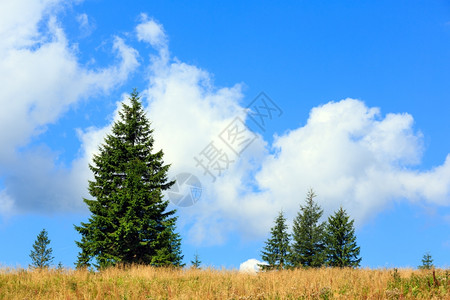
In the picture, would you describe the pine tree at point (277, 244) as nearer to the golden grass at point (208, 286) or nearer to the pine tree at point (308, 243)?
the pine tree at point (308, 243)

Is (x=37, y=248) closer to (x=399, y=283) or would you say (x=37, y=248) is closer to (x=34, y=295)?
(x=34, y=295)

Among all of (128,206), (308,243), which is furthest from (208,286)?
(308,243)

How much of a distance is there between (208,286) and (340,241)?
107 ft

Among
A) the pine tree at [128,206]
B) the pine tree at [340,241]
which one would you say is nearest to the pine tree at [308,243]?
the pine tree at [340,241]

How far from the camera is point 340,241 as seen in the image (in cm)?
4153

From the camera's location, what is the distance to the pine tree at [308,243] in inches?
1583

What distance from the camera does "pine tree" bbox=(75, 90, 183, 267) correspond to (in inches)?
1081

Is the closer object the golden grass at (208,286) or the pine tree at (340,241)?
the golden grass at (208,286)

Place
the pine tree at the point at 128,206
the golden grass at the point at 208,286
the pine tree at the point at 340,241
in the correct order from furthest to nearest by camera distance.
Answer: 1. the pine tree at the point at 340,241
2. the pine tree at the point at 128,206
3. the golden grass at the point at 208,286

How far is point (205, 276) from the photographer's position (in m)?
14.2

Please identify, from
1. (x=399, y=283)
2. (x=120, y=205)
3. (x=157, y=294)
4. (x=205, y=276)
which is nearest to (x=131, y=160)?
(x=120, y=205)

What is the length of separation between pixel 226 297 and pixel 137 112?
Answer: 83.4ft

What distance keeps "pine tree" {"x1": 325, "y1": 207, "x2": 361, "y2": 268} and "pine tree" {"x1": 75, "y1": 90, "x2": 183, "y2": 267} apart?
18457 mm

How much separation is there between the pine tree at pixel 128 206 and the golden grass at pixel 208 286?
39.3 feet
